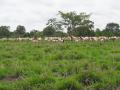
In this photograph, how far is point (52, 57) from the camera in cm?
1370

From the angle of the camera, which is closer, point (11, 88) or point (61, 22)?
point (11, 88)

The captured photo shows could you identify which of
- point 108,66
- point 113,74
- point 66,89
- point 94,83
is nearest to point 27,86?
point 66,89

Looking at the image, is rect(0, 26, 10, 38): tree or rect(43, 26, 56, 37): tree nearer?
rect(43, 26, 56, 37): tree

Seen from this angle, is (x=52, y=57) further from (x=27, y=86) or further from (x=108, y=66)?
(x=27, y=86)

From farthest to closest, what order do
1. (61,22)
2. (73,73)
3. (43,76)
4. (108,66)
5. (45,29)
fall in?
(61,22), (45,29), (108,66), (73,73), (43,76)

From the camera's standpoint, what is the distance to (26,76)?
31.3ft

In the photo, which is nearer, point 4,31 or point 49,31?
point 49,31

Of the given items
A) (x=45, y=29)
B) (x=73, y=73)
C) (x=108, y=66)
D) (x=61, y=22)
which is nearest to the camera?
(x=73, y=73)

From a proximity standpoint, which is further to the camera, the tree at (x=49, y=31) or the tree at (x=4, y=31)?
the tree at (x=4, y=31)

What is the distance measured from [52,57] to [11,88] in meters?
5.49

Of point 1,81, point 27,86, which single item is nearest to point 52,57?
point 1,81

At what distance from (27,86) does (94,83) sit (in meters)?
1.46

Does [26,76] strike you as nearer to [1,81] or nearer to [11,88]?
[1,81]

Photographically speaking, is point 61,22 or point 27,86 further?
point 61,22
